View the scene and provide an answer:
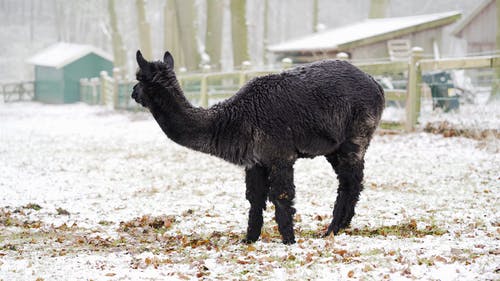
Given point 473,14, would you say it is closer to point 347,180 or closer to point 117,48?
point 117,48

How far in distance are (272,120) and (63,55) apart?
3457 cm

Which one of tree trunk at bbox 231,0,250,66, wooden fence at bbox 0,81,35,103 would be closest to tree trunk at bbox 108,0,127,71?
wooden fence at bbox 0,81,35,103

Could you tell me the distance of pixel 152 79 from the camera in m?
5.38

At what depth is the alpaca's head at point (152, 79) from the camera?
17.6 feet

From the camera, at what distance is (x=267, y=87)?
567cm

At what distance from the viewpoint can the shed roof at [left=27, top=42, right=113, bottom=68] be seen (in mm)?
36469

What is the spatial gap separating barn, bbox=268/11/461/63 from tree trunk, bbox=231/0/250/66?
8.74 ft

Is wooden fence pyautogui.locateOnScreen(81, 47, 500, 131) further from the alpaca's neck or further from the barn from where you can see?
the alpaca's neck

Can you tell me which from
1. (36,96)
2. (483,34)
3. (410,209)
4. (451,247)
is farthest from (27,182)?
(36,96)

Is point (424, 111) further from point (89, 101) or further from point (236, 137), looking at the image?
point (89, 101)

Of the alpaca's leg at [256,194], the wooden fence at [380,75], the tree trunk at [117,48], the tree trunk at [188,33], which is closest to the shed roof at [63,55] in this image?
the tree trunk at [117,48]

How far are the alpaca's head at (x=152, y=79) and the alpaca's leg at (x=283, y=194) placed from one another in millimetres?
1216

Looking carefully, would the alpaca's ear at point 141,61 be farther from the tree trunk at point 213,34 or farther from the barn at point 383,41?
the tree trunk at point 213,34

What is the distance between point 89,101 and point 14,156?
22339 millimetres
